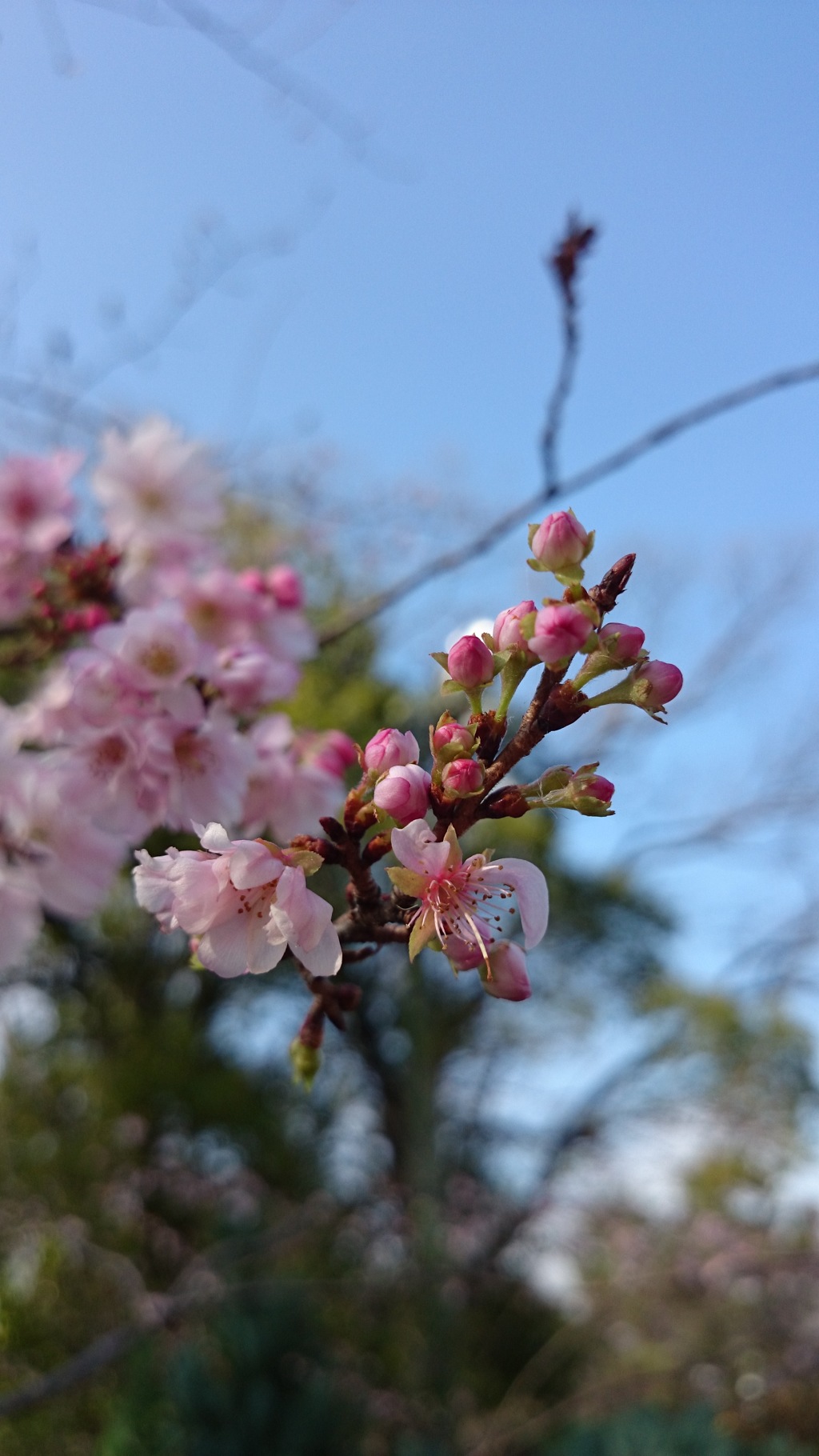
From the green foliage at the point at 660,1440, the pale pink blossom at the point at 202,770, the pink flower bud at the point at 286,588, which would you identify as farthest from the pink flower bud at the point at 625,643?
the green foliage at the point at 660,1440

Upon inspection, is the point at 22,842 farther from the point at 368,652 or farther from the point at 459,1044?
the point at 459,1044

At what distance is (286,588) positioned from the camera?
1099 millimetres

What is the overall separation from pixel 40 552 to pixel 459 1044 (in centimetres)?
465

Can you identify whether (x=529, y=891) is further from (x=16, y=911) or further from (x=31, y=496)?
(x=31, y=496)

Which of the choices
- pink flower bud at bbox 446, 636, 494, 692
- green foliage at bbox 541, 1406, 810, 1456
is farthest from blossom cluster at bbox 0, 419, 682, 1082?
green foliage at bbox 541, 1406, 810, 1456

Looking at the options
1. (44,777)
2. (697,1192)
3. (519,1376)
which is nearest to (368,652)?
(44,777)

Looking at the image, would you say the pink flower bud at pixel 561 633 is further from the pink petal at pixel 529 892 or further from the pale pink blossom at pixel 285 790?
the pale pink blossom at pixel 285 790

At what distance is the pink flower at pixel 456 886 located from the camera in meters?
0.39

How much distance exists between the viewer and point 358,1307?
3.91 metres

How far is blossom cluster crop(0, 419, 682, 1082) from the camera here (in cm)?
40

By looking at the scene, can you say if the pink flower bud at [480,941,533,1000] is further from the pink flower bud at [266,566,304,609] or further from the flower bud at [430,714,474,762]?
the pink flower bud at [266,566,304,609]

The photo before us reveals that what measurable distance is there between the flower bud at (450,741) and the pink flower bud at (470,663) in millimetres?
21

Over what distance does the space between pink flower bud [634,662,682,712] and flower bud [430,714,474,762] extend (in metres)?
0.08

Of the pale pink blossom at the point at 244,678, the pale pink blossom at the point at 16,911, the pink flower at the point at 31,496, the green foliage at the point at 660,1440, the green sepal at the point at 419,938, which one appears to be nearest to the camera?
the green sepal at the point at 419,938
